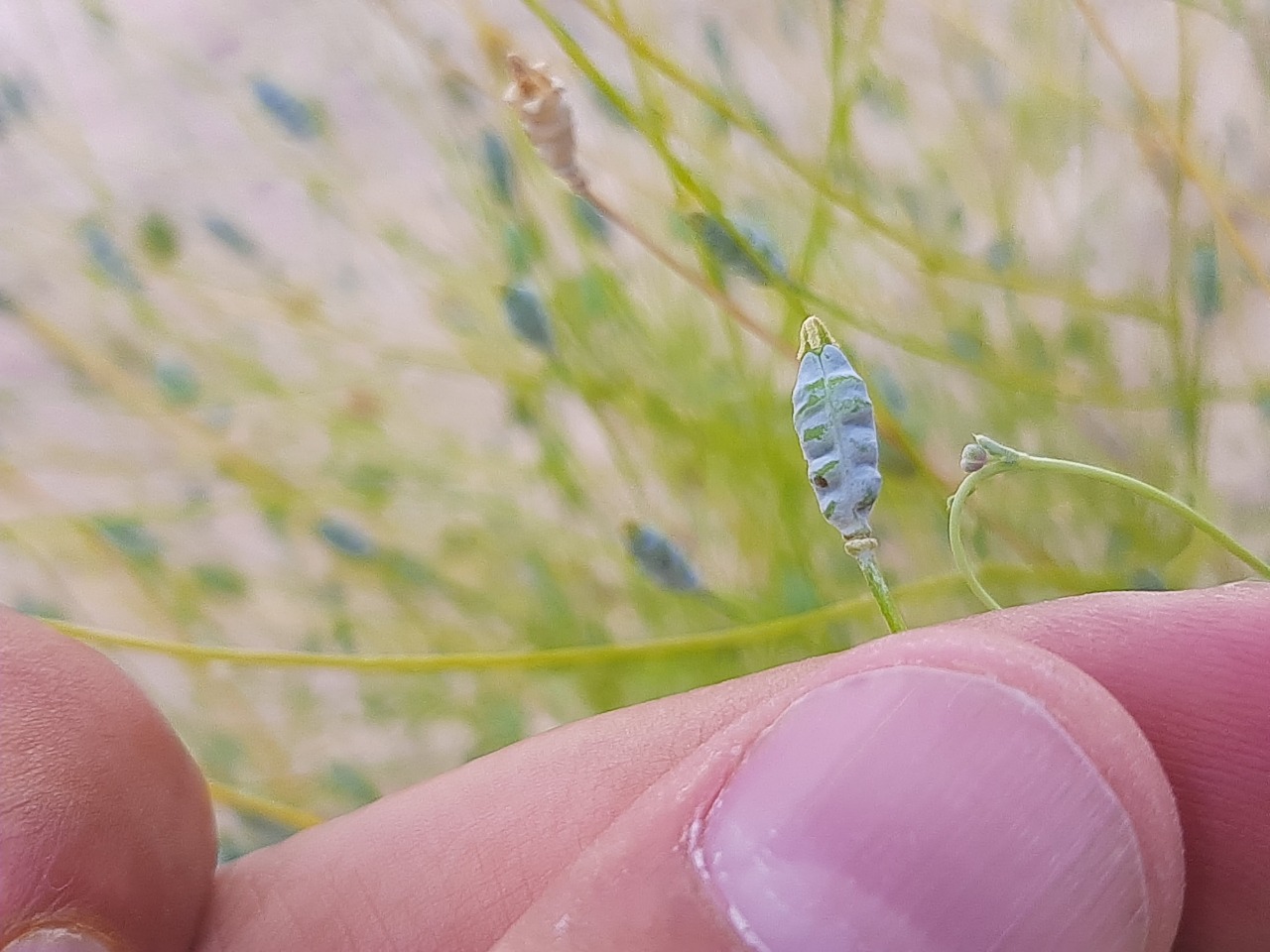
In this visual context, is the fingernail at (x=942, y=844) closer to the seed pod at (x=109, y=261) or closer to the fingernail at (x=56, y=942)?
the fingernail at (x=56, y=942)

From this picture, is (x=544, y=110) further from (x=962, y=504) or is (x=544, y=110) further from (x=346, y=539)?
(x=346, y=539)

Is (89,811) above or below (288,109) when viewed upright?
below

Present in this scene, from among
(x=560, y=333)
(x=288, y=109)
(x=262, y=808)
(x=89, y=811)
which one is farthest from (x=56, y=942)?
(x=288, y=109)

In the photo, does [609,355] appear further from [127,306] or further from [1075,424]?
[127,306]

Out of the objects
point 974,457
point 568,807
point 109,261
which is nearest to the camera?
point 974,457

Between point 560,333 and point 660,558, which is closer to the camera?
point 660,558

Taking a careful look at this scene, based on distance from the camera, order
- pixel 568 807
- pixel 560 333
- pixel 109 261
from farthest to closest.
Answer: pixel 109 261 → pixel 560 333 → pixel 568 807

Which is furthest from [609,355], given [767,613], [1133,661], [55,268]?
[55,268]
